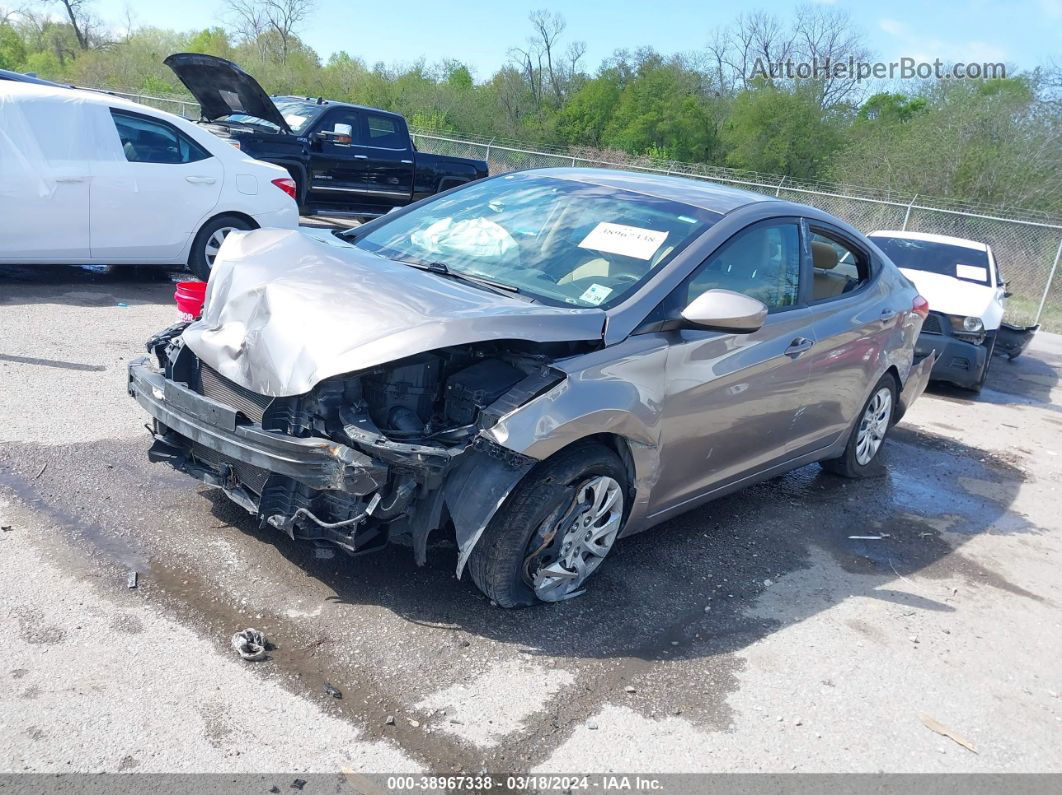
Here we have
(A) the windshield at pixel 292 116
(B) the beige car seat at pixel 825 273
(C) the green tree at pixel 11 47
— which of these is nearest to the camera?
(B) the beige car seat at pixel 825 273

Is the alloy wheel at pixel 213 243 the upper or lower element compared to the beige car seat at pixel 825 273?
lower

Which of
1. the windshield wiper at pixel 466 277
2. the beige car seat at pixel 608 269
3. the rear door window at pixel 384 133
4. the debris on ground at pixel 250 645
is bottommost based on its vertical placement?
the debris on ground at pixel 250 645

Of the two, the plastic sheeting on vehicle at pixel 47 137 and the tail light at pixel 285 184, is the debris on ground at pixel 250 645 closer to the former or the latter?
the plastic sheeting on vehicle at pixel 47 137

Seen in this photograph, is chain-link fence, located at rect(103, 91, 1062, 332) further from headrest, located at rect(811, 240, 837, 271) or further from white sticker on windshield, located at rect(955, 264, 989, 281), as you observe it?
headrest, located at rect(811, 240, 837, 271)

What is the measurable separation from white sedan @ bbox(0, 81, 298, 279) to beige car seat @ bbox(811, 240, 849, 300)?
5.85 meters

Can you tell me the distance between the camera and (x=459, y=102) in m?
41.4

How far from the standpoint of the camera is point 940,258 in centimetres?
1104

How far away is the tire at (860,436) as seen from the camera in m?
6.01

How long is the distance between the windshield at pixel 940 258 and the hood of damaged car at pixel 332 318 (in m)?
8.40

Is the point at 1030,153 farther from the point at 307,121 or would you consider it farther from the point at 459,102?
the point at 459,102

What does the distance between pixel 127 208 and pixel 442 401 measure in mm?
5798

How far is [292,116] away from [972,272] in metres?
9.55

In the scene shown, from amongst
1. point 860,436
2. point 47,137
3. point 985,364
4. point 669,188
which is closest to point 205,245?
point 47,137

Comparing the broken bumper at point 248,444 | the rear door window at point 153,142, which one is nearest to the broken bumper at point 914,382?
the broken bumper at point 248,444
